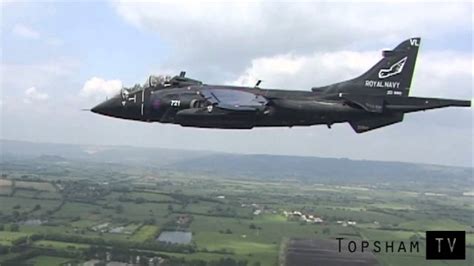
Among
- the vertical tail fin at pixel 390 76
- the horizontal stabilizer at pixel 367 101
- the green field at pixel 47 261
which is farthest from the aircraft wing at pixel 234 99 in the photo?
Result: the green field at pixel 47 261

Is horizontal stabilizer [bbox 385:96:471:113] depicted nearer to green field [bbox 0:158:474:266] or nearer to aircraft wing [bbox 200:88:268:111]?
aircraft wing [bbox 200:88:268:111]

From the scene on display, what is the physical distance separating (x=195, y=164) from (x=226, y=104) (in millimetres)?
138068

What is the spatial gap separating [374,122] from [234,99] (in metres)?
2.66

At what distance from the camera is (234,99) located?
10.2 metres

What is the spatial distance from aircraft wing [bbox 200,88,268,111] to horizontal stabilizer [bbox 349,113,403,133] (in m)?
1.77

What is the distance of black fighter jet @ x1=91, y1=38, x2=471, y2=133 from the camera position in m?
10.1

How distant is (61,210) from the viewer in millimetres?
46625

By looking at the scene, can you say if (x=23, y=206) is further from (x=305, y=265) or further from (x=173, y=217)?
(x=305, y=265)

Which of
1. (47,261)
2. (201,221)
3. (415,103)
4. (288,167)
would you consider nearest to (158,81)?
(415,103)

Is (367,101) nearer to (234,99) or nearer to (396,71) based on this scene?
(396,71)

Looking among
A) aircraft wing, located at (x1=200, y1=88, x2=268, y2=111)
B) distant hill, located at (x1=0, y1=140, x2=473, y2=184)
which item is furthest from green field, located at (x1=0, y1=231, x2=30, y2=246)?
distant hill, located at (x1=0, y1=140, x2=473, y2=184)

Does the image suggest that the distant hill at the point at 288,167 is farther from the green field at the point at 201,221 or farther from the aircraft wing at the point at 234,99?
the aircraft wing at the point at 234,99

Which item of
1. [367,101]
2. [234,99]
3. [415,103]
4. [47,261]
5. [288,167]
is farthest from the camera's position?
[288,167]

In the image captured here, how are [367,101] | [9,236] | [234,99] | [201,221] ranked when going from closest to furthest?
[234,99]
[367,101]
[9,236]
[201,221]
